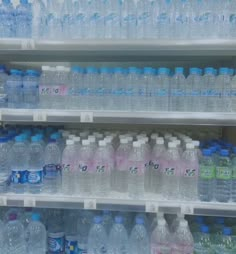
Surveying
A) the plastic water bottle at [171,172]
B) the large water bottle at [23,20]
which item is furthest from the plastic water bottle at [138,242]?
the large water bottle at [23,20]

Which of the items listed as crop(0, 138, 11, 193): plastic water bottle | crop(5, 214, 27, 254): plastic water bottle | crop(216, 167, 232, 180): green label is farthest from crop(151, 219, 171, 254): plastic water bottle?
crop(0, 138, 11, 193): plastic water bottle

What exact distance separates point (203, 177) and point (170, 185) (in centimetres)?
18

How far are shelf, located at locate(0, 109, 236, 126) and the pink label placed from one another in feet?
0.77

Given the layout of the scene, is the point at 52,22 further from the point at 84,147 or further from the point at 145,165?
the point at 145,165

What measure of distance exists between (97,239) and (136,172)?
Answer: 46 cm

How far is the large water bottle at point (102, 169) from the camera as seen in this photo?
1.59 metres

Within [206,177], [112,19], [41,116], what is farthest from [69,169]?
[112,19]

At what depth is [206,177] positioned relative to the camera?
1.53 meters

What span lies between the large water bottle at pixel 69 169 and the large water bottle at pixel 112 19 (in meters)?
0.64

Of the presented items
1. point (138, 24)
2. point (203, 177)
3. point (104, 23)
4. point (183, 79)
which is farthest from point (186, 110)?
point (104, 23)

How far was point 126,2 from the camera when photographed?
1631mm

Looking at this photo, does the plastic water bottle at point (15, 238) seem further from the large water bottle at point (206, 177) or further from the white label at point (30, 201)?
the large water bottle at point (206, 177)

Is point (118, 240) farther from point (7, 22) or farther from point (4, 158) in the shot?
point (7, 22)

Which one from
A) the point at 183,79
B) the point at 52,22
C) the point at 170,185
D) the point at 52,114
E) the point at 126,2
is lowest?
the point at 170,185
